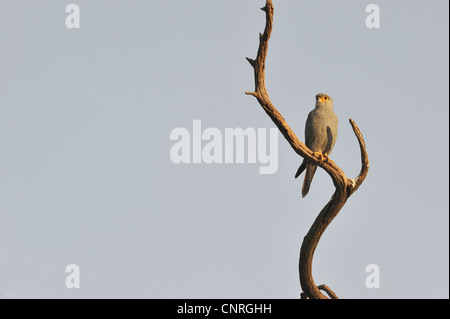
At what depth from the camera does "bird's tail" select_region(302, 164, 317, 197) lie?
28.8 feet

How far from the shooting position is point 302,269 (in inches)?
337

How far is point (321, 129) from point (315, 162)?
973 millimetres

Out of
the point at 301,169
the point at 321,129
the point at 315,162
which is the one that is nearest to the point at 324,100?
the point at 321,129

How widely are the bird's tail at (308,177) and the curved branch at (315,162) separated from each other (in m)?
0.62

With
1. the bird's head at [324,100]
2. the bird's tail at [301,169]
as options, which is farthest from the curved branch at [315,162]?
the bird's head at [324,100]

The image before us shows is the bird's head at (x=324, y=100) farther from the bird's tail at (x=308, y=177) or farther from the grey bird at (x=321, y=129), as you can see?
the bird's tail at (x=308, y=177)

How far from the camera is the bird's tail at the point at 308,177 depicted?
879 cm

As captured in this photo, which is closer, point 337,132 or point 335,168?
point 335,168

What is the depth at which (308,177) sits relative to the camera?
349 inches

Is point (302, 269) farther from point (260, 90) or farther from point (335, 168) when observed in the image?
point (260, 90)
